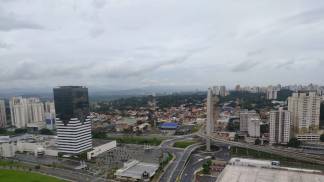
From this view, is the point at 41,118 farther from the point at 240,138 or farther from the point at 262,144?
the point at 262,144

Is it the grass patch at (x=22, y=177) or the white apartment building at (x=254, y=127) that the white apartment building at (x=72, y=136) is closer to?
the grass patch at (x=22, y=177)

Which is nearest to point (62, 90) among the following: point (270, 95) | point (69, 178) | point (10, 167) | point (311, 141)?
point (10, 167)

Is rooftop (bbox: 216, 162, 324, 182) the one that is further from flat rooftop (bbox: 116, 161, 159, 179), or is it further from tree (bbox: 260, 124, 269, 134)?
tree (bbox: 260, 124, 269, 134)

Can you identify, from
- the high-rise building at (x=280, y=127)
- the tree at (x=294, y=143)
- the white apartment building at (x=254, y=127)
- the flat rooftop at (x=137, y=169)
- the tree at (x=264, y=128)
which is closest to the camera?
the flat rooftop at (x=137, y=169)

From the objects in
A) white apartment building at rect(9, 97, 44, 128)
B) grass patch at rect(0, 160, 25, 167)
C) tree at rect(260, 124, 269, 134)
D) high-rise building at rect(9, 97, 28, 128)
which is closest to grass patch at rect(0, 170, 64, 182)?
grass patch at rect(0, 160, 25, 167)

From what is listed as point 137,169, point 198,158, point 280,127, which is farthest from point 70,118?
point 280,127

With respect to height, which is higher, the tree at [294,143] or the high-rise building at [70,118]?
the high-rise building at [70,118]

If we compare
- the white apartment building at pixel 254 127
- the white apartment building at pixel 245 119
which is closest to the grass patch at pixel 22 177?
the white apartment building at pixel 254 127
